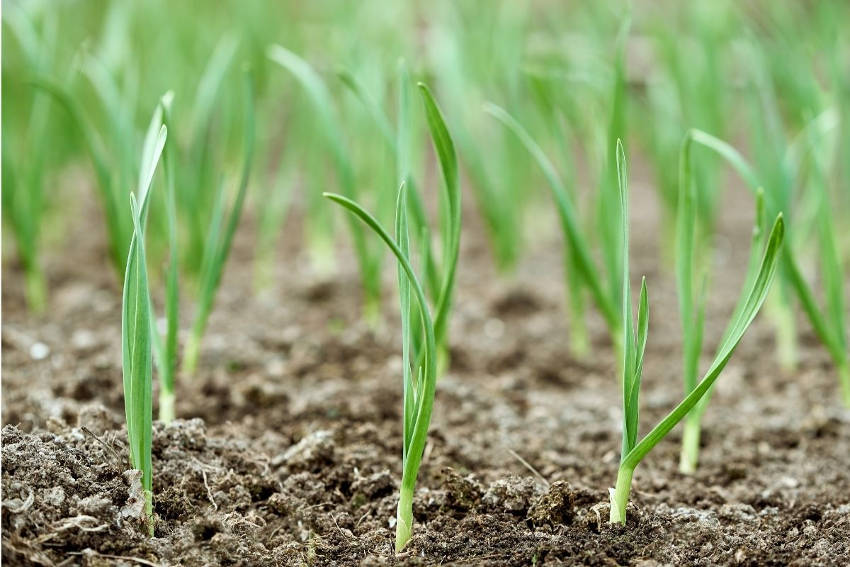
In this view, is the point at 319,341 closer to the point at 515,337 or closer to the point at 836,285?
the point at 515,337

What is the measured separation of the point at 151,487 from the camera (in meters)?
1.29

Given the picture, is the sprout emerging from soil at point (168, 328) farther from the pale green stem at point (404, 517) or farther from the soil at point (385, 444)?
the pale green stem at point (404, 517)

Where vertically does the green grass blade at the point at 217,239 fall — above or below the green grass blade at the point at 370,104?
below

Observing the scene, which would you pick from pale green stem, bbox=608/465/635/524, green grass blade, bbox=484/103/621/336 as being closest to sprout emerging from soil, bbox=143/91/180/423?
green grass blade, bbox=484/103/621/336

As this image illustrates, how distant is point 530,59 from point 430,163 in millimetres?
1616

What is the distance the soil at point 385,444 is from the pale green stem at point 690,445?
0.11 ft

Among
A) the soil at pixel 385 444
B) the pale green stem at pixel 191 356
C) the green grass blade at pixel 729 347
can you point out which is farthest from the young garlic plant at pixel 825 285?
the pale green stem at pixel 191 356

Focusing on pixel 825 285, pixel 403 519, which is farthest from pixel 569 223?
pixel 403 519

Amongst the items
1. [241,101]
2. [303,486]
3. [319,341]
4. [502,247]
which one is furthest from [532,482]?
[241,101]

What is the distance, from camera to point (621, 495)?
1312 millimetres

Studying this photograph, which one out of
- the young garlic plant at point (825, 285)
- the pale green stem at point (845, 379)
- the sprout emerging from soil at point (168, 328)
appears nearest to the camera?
the sprout emerging from soil at point (168, 328)

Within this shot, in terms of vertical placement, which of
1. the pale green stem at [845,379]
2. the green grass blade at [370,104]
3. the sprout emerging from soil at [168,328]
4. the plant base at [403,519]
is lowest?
the plant base at [403,519]

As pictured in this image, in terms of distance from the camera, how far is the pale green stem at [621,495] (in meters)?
1.30

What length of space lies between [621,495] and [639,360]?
19cm
